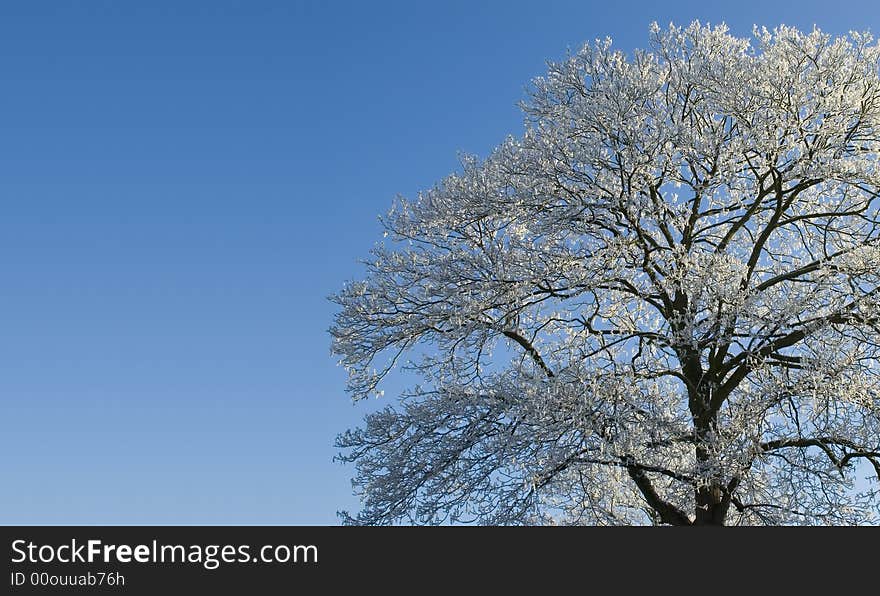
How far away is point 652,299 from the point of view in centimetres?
1345

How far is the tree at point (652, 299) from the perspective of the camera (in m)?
11.1

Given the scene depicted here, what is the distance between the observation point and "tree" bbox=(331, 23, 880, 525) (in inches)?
437

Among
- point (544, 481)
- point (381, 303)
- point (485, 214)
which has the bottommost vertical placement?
point (544, 481)

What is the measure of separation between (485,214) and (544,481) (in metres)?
4.44
